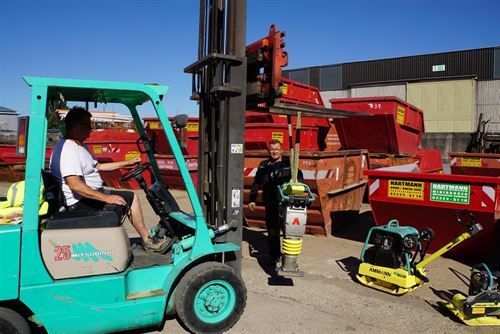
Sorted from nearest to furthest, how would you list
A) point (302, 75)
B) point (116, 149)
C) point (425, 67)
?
point (116, 149)
point (425, 67)
point (302, 75)

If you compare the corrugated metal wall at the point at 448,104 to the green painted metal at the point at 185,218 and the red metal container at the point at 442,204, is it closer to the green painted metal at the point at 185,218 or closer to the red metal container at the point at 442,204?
the red metal container at the point at 442,204

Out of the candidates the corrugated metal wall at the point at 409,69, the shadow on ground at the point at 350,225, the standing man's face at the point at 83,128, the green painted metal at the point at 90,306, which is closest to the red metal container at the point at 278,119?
the shadow on ground at the point at 350,225

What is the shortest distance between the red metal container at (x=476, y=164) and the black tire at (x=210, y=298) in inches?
307

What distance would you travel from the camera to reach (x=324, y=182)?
658cm

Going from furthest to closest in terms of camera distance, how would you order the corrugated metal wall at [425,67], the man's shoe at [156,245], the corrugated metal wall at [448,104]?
the corrugated metal wall at [425,67] < the corrugated metal wall at [448,104] < the man's shoe at [156,245]

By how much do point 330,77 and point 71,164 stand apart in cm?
3610

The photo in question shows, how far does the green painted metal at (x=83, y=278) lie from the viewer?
2.93 m


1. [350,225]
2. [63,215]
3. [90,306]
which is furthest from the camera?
[350,225]

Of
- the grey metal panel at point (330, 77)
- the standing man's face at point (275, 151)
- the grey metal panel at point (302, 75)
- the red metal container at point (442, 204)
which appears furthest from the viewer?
the grey metal panel at point (302, 75)

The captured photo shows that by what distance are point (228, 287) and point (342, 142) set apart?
7.53m

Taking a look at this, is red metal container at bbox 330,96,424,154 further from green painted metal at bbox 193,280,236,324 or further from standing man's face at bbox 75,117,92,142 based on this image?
standing man's face at bbox 75,117,92,142

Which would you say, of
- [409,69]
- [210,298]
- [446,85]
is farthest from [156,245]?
[409,69]

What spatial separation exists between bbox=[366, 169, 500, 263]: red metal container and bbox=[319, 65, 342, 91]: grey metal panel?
32365mm

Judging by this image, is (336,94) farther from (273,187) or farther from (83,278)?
(83,278)
